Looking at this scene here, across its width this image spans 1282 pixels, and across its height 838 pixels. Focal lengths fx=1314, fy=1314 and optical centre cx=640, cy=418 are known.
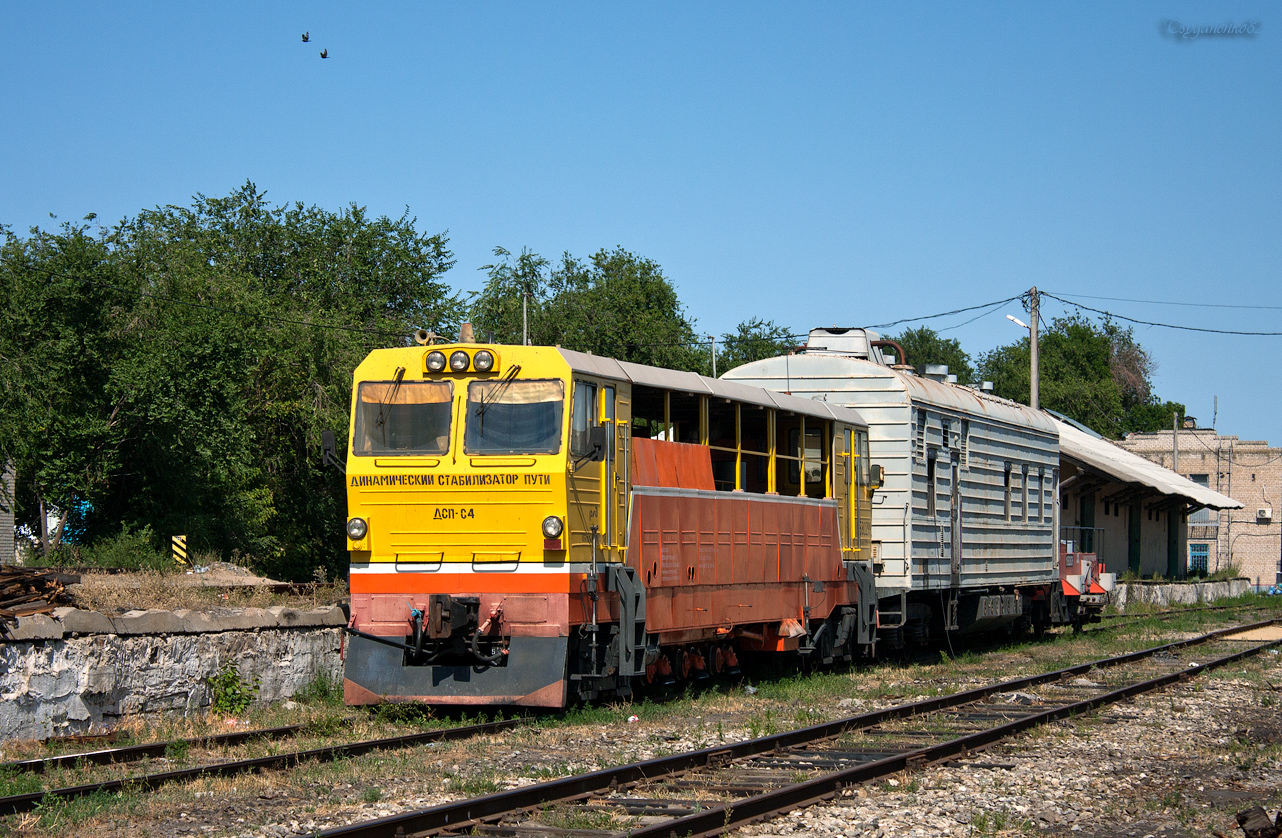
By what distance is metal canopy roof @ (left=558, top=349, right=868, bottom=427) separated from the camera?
13344 millimetres

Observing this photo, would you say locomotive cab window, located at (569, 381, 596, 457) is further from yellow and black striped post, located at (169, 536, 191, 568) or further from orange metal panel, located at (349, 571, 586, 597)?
yellow and black striped post, located at (169, 536, 191, 568)

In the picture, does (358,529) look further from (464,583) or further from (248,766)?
(248,766)

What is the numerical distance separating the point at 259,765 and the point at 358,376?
15.7 ft

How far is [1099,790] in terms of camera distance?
10055mm

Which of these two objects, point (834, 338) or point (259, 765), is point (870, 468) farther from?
point (259, 765)

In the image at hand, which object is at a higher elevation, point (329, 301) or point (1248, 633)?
point (329, 301)

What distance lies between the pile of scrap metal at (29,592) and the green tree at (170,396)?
12.8m

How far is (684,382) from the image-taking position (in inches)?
577

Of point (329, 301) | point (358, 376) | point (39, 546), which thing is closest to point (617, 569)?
point (358, 376)

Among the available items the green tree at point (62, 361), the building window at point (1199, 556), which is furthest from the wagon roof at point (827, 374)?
the building window at point (1199, 556)

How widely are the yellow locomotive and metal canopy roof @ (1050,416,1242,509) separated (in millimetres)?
21324

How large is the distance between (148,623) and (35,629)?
4.16 feet

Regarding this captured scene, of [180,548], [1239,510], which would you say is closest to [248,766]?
[180,548]

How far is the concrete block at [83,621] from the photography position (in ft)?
38.4
